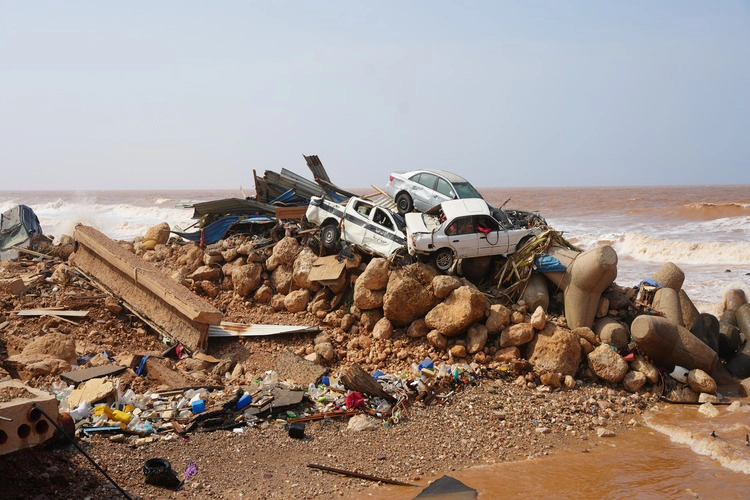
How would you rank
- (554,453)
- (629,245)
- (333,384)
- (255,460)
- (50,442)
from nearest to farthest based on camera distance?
(50,442), (255,460), (554,453), (333,384), (629,245)

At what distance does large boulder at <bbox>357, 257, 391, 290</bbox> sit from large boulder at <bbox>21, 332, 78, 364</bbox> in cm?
523

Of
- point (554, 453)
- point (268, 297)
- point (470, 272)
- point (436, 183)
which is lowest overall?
point (554, 453)

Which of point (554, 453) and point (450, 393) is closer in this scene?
point (554, 453)

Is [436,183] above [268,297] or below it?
above

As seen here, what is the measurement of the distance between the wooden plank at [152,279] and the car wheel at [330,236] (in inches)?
111

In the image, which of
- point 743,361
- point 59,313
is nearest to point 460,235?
point 743,361

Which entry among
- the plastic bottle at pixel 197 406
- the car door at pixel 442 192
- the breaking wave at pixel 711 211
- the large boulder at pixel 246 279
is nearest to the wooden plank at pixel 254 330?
the large boulder at pixel 246 279

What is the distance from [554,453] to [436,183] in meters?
7.47

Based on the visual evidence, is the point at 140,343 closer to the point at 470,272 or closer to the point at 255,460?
the point at 255,460

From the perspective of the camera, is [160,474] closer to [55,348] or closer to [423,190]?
[55,348]

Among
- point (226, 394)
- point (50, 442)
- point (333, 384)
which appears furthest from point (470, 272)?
point (50, 442)

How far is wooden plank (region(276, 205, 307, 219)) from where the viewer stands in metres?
14.6

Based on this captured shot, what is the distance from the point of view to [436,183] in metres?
14.0

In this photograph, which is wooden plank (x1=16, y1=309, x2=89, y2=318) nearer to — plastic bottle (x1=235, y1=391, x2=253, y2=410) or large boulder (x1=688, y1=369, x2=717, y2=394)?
plastic bottle (x1=235, y1=391, x2=253, y2=410)
